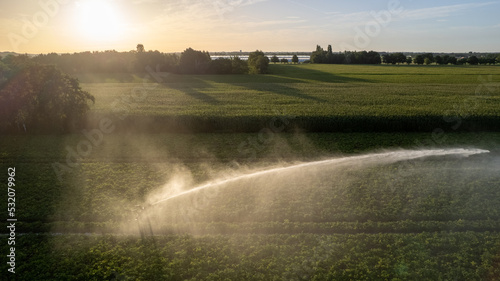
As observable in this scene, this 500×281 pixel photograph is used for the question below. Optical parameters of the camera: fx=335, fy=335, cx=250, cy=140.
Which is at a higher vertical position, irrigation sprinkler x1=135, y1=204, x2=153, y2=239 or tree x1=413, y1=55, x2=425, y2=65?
tree x1=413, y1=55, x2=425, y2=65

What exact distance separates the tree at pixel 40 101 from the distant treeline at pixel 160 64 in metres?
57.2

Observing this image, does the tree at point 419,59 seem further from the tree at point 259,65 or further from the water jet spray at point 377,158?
the water jet spray at point 377,158

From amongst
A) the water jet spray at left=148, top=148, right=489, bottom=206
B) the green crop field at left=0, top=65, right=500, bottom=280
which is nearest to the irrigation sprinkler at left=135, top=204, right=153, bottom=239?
the green crop field at left=0, top=65, right=500, bottom=280

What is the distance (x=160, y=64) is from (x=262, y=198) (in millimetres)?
78739

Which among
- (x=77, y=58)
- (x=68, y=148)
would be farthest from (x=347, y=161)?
(x=77, y=58)

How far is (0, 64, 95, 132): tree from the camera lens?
2833cm

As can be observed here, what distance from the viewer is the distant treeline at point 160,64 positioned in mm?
86200

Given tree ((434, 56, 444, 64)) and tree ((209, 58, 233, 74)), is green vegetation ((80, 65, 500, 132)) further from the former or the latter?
tree ((434, 56, 444, 64))

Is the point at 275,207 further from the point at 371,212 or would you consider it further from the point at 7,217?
the point at 7,217

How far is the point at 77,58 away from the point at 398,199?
3877 inches

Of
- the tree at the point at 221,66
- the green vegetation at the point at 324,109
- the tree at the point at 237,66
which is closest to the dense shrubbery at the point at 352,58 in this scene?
the tree at the point at 237,66

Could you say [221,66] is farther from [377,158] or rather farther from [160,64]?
[377,158]

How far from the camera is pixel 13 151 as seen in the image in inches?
968

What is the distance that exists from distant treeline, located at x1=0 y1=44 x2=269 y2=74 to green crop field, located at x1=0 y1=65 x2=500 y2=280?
57.1 m
